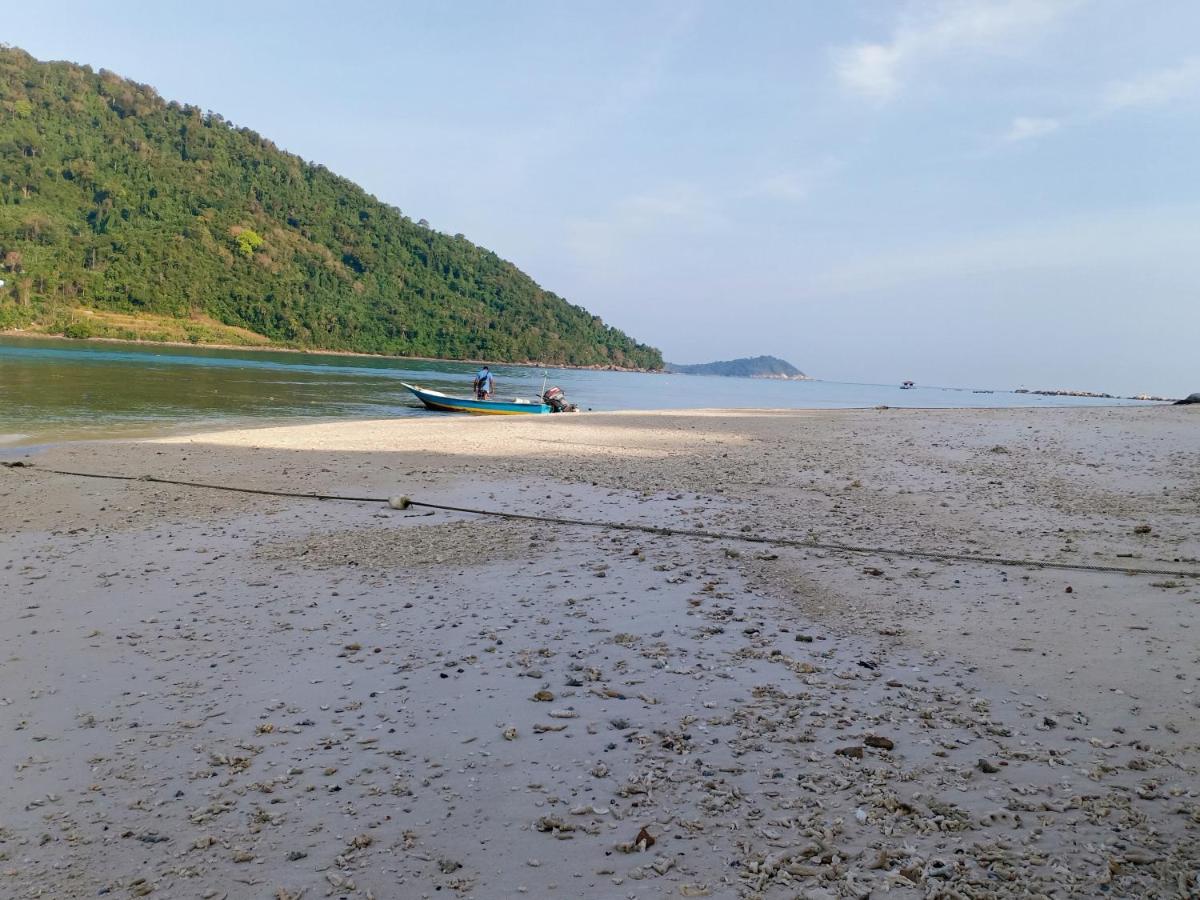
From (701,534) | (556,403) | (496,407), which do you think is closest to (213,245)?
(496,407)

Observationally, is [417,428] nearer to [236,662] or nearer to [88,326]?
[236,662]

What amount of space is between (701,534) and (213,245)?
465 ft

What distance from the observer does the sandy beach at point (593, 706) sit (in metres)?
2.83

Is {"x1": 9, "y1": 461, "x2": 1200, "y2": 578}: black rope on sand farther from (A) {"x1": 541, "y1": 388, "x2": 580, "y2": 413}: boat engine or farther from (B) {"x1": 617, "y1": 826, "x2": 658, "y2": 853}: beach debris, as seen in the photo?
(A) {"x1": 541, "y1": 388, "x2": 580, "y2": 413}: boat engine

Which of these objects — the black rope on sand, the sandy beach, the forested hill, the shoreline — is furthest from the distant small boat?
the forested hill

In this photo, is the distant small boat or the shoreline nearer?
the distant small boat

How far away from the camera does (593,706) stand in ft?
13.8

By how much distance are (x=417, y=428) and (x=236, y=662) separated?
705 inches

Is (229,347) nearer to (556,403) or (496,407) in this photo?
(496,407)

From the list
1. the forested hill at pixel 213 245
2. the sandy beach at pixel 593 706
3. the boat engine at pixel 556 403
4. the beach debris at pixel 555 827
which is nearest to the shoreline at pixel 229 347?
the forested hill at pixel 213 245

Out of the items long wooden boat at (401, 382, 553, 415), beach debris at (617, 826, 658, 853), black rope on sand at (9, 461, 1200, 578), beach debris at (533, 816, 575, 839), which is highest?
long wooden boat at (401, 382, 553, 415)

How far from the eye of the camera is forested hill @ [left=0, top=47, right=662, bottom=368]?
108 meters

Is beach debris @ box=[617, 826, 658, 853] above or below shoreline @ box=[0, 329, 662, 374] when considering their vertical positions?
below

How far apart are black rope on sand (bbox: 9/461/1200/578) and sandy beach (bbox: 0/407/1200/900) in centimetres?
13
